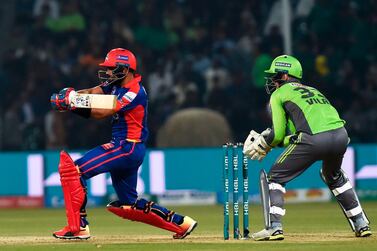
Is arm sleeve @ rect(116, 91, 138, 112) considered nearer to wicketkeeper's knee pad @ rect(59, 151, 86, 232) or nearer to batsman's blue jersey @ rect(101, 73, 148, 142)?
batsman's blue jersey @ rect(101, 73, 148, 142)

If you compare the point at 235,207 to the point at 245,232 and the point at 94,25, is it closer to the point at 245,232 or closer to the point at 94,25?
the point at 245,232

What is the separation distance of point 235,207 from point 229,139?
9.91 m

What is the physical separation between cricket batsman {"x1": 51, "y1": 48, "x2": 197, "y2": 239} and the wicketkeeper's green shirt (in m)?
1.42

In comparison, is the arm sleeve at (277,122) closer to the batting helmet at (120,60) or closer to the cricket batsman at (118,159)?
the cricket batsman at (118,159)

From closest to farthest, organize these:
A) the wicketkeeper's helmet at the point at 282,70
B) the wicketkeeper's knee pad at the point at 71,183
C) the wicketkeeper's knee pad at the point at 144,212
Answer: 1. the wicketkeeper's knee pad at the point at 71,183
2. the wicketkeeper's helmet at the point at 282,70
3. the wicketkeeper's knee pad at the point at 144,212

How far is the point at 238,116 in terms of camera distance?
23.8 m

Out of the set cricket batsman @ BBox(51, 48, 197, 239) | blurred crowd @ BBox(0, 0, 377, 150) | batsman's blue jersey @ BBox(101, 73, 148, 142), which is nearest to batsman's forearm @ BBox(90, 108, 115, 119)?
cricket batsman @ BBox(51, 48, 197, 239)

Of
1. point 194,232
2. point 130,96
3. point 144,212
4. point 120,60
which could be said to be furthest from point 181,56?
point 130,96

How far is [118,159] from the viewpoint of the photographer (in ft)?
42.1

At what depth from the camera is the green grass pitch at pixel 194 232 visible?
12.3 metres

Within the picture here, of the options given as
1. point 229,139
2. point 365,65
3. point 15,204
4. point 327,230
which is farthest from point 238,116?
point 327,230

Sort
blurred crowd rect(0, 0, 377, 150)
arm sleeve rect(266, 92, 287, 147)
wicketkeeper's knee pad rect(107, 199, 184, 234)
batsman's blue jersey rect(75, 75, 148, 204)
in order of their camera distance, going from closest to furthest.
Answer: arm sleeve rect(266, 92, 287, 147) → batsman's blue jersey rect(75, 75, 148, 204) → wicketkeeper's knee pad rect(107, 199, 184, 234) → blurred crowd rect(0, 0, 377, 150)

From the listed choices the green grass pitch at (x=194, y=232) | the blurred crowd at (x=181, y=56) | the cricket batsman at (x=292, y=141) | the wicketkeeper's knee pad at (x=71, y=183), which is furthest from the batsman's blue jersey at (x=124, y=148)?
the blurred crowd at (x=181, y=56)

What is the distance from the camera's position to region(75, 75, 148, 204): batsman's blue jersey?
1280cm
